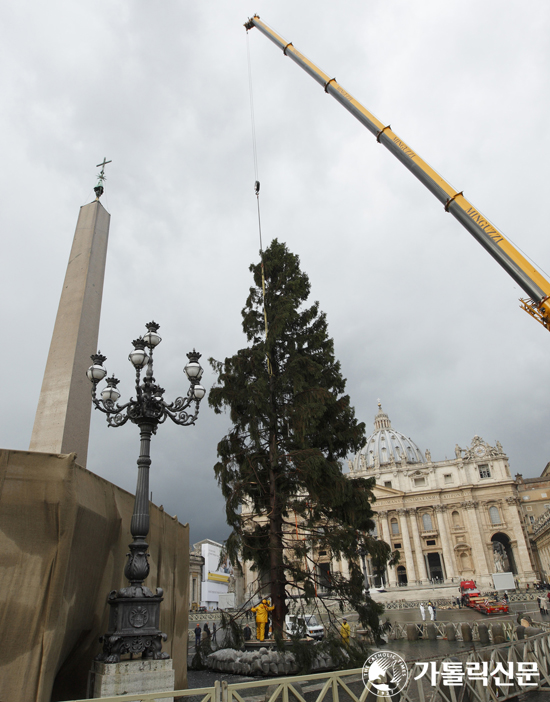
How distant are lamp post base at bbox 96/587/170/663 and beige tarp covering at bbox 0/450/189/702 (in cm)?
39

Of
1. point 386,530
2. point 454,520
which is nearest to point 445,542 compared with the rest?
point 454,520

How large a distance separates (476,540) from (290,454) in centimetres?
7329

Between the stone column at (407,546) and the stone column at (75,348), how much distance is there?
75835 millimetres

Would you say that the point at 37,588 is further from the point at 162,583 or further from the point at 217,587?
the point at 217,587

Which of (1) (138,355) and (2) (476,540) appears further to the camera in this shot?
(2) (476,540)

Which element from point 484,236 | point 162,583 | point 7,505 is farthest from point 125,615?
point 484,236

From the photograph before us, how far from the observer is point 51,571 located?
5.56 metres

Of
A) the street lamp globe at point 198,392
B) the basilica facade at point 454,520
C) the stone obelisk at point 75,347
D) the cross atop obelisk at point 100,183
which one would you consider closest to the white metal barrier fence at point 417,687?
the street lamp globe at point 198,392

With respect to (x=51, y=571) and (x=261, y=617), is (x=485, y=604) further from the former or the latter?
(x=51, y=571)

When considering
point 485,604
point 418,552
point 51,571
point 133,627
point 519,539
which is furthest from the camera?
point 418,552

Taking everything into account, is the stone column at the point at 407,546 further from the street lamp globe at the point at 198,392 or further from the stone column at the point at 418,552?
the street lamp globe at the point at 198,392
